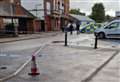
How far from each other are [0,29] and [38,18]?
47.6 feet

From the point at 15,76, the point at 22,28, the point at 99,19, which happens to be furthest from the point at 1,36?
the point at 99,19

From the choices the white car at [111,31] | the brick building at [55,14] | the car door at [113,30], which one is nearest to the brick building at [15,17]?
the brick building at [55,14]

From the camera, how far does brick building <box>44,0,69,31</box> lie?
158ft

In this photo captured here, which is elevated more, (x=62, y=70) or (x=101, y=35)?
(x=62, y=70)

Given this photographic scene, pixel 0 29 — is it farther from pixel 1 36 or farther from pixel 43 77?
pixel 43 77

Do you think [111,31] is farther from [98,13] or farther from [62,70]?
[98,13]

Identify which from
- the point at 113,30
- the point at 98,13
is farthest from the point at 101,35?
the point at 98,13

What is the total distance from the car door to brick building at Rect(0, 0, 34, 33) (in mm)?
12167

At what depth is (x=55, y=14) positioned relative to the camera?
2039 inches

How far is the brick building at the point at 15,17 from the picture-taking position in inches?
1281

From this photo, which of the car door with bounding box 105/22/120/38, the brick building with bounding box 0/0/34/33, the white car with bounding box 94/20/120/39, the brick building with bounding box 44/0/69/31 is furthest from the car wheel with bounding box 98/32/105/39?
the brick building with bounding box 44/0/69/31

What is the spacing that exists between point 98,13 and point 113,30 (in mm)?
80001

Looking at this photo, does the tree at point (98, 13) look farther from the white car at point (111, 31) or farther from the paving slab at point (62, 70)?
the paving slab at point (62, 70)

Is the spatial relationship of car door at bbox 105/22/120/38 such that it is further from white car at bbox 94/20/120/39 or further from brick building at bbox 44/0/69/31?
brick building at bbox 44/0/69/31
